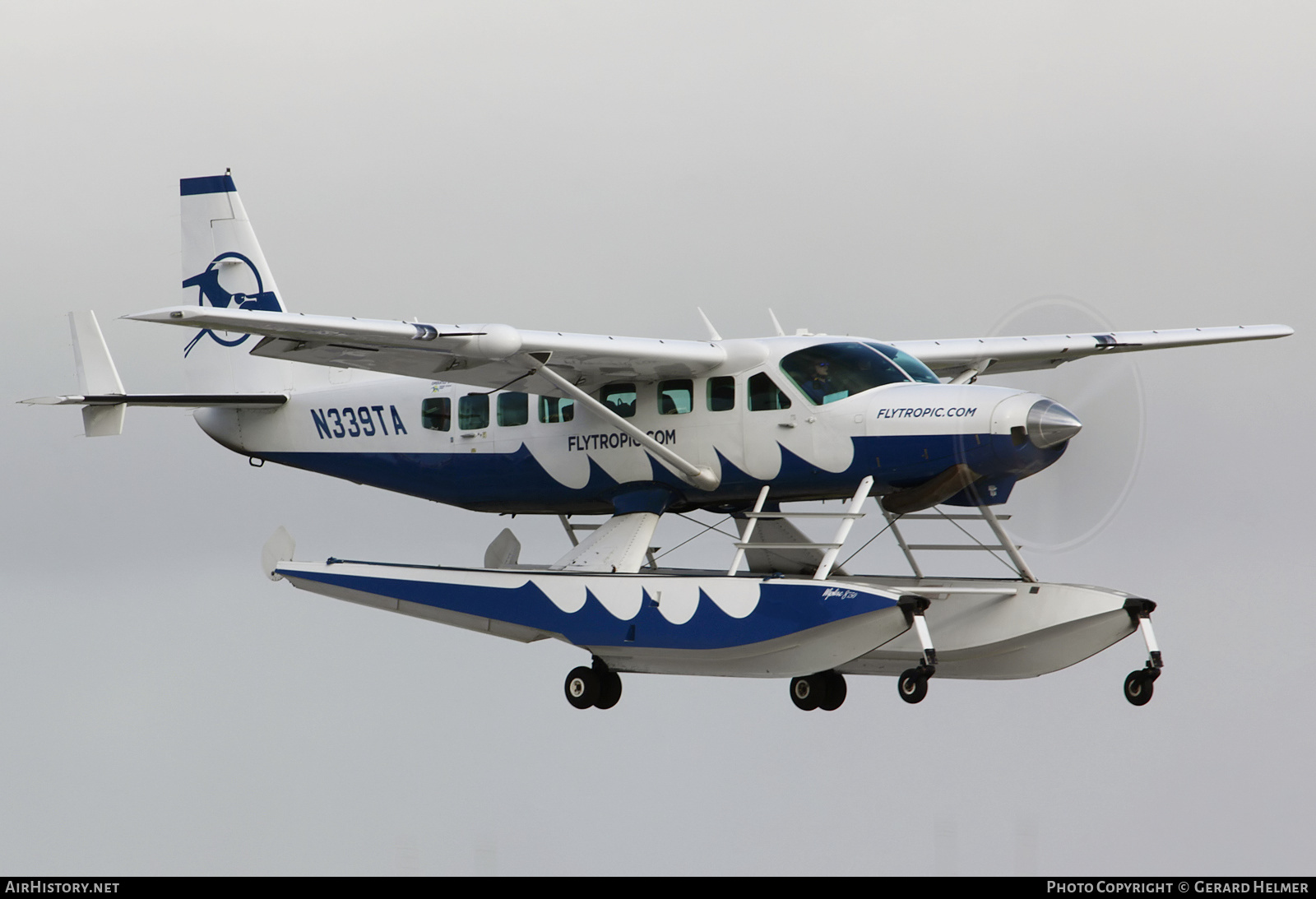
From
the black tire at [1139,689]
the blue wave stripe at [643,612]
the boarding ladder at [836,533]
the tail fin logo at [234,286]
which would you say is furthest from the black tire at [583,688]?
the tail fin logo at [234,286]

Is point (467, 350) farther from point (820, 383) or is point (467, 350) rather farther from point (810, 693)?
point (810, 693)

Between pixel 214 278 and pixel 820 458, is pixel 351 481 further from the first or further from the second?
pixel 820 458

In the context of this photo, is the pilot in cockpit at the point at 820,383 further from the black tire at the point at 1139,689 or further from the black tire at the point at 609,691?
the black tire at the point at 1139,689

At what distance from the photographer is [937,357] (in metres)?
16.9

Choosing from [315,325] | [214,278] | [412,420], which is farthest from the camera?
[214,278]

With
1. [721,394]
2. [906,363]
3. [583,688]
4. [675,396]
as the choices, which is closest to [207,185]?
[675,396]

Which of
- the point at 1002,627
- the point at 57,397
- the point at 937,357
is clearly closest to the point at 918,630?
the point at 1002,627

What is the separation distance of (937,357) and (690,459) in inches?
129

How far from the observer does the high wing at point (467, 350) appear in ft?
44.2

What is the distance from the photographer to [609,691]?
15.8m

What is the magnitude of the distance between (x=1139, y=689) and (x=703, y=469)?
15.2 feet

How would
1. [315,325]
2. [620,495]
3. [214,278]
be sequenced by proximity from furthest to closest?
[214,278], [620,495], [315,325]

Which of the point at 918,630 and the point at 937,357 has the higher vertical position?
the point at 937,357

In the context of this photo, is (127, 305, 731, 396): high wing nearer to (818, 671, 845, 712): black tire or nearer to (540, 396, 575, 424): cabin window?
(540, 396, 575, 424): cabin window
